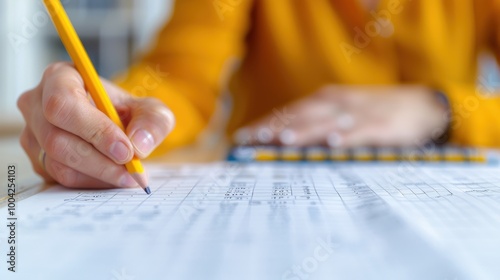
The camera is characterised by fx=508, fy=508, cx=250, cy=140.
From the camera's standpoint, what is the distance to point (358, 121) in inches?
22.9

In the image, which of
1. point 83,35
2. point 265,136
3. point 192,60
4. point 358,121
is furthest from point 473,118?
point 83,35

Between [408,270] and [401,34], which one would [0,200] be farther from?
[401,34]

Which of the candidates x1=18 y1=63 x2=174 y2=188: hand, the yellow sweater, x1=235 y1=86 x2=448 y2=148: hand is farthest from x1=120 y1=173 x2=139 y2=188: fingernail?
the yellow sweater

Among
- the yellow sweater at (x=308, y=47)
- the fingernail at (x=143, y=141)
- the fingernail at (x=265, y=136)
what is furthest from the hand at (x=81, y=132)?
the yellow sweater at (x=308, y=47)

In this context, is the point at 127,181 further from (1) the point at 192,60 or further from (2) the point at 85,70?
(1) the point at 192,60

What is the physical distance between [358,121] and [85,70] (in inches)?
13.7

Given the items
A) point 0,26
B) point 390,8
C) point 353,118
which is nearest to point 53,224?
Result: point 353,118

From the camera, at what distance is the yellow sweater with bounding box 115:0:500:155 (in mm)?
713

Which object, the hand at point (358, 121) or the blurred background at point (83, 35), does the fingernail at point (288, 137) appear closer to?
the hand at point (358, 121)

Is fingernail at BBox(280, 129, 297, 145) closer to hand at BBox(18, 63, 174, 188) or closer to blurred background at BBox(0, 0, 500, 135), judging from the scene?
hand at BBox(18, 63, 174, 188)

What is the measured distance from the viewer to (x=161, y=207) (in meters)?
0.25

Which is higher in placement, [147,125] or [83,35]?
[83,35]

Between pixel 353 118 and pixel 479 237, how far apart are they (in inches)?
16.0

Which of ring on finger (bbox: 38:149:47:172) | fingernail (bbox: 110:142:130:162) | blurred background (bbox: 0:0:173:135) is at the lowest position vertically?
ring on finger (bbox: 38:149:47:172)
